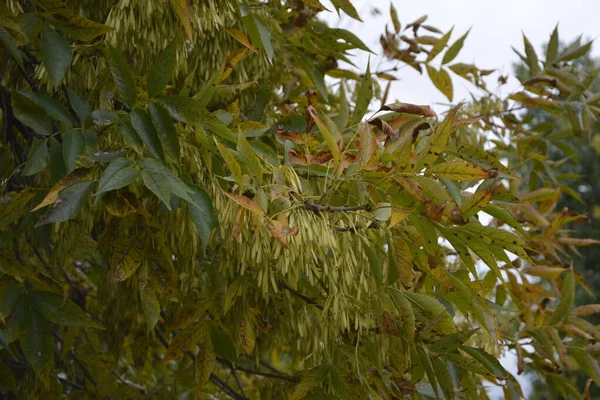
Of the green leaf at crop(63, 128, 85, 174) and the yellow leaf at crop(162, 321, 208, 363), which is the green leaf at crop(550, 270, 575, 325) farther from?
the green leaf at crop(63, 128, 85, 174)

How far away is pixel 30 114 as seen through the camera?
0.74 m

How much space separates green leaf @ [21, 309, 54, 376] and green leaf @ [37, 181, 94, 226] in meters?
0.18

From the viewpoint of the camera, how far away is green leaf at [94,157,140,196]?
0.61m

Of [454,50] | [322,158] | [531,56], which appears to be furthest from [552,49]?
[322,158]

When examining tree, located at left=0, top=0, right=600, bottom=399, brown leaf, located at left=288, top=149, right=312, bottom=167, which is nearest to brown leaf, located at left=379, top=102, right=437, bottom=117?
tree, located at left=0, top=0, right=600, bottom=399

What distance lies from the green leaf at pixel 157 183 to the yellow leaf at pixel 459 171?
A: 244 mm

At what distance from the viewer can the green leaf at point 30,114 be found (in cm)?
73

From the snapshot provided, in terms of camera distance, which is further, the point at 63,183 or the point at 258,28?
the point at 258,28

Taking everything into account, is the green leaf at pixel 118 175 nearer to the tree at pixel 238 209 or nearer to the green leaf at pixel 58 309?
the tree at pixel 238 209

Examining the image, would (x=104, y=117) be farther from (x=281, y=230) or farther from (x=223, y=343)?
(x=223, y=343)

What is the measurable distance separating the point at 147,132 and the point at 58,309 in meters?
0.24

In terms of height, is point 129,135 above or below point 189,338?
above

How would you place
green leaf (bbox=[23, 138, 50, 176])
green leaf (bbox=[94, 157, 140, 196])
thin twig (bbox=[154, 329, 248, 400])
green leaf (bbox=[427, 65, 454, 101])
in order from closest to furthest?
green leaf (bbox=[94, 157, 140, 196]) < green leaf (bbox=[23, 138, 50, 176]) < thin twig (bbox=[154, 329, 248, 400]) < green leaf (bbox=[427, 65, 454, 101])

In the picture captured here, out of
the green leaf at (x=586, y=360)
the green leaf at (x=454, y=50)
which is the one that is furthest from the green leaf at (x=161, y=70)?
the green leaf at (x=586, y=360)
